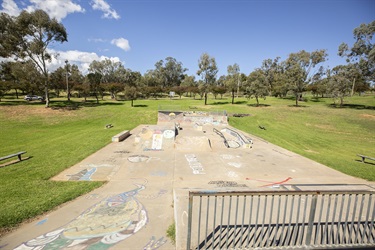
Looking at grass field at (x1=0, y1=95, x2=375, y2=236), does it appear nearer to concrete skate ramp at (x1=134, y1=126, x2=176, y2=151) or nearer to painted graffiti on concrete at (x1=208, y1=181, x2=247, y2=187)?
concrete skate ramp at (x1=134, y1=126, x2=176, y2=151)

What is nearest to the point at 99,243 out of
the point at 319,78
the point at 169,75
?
the point at 319,78

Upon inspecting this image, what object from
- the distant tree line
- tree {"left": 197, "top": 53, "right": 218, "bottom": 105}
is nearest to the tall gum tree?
the distant tree line

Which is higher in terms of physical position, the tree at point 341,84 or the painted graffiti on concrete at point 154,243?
the tree at point 341,84

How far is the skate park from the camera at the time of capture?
5.39 m

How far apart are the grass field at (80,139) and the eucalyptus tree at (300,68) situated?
877cm

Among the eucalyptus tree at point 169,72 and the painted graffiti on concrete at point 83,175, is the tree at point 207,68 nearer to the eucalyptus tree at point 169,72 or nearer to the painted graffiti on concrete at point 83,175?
the painted graffiti on concrete at point 83,175

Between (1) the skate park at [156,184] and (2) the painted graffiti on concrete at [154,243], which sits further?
(1) the skate park at [156,184]

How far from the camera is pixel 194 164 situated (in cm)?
1240

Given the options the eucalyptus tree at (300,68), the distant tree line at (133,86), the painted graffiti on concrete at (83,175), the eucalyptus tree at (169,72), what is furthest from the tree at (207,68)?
the eucalyptus tree at (169,72)

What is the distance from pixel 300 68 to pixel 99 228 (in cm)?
5430

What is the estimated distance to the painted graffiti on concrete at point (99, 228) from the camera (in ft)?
16.9

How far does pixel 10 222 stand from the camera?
19.8 ft

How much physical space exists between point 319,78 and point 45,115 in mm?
93362

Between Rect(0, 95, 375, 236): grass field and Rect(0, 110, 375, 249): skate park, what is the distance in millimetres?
1056
